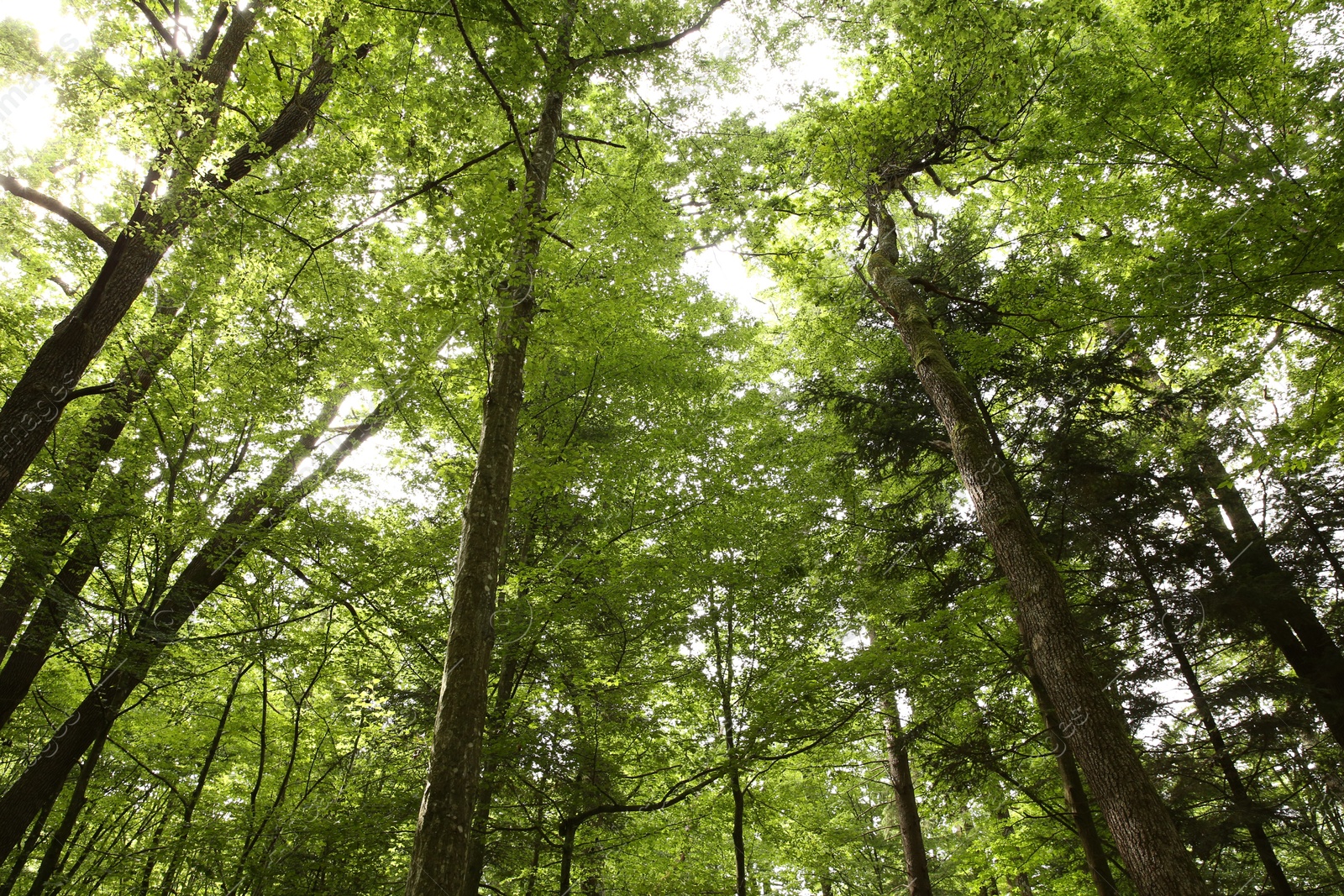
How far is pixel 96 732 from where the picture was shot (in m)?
5.93

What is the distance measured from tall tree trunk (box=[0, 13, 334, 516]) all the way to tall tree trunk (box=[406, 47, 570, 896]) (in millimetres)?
2444

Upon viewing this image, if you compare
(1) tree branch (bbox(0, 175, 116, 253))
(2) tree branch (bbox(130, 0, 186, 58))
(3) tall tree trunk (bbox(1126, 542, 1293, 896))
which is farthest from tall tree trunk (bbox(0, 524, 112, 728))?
(3) tall tree trunk (bbox(1126, 542, 1293, 896))

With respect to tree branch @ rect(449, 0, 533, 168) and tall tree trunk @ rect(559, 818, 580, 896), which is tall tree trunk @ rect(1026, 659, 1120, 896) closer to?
tall tree trunk @ rect(559, 818, 580, 896)

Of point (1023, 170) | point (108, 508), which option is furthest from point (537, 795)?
point (1023, 170)

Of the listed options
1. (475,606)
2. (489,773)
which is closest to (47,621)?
(489,773)

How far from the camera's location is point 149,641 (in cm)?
557

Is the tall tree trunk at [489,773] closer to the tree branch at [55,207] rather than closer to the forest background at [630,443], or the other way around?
the forest background at [630,443]

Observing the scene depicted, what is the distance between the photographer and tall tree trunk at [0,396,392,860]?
18.3 feet

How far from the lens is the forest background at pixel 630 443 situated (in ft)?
17.9

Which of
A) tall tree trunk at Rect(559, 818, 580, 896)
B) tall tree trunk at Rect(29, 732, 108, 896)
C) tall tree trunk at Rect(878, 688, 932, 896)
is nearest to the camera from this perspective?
tall tree trunk at Rect(29, 732, 108, 896)

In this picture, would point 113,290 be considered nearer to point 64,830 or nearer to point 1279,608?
point 64,830

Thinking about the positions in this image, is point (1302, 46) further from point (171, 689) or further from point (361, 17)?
point (171, 689)

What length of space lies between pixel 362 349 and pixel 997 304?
713cm

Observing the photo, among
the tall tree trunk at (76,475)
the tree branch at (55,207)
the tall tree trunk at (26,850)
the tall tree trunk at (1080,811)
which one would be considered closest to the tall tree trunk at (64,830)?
the tall tree trunk at (26,850)
